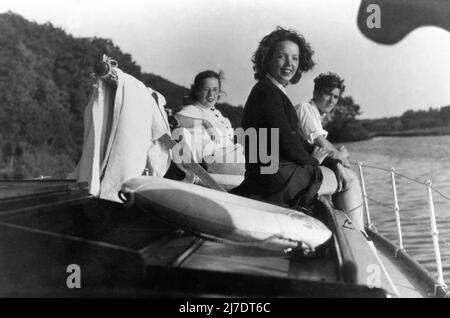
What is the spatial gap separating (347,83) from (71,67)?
4.45 feet

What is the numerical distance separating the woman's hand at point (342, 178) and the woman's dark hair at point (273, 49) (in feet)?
1.30

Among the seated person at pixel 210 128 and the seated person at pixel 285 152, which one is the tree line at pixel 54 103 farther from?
the seated person at pixel 285 152

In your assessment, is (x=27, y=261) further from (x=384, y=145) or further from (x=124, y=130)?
(x=384, y=145)

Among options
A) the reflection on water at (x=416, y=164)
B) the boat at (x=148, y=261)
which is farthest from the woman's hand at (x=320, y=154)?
the reflection on water at (x=416, y=164)

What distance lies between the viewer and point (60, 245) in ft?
3.96

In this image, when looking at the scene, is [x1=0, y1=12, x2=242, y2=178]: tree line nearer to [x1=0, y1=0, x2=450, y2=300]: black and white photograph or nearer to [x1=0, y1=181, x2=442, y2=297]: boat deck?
[x1=0, y1=0, x2=450, y2=300]: black and white photograph

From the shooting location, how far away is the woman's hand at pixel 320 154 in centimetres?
178

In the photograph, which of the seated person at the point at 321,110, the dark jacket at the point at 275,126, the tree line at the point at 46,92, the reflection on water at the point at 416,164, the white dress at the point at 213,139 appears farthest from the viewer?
the reflection on water at the point at 416,164

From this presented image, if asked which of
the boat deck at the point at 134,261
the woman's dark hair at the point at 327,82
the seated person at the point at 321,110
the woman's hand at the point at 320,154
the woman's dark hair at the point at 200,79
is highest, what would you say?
the woman's dark hair at the point at 200,79

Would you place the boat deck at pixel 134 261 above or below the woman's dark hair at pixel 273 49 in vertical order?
below

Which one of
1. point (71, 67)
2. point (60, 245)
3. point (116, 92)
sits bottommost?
point (60, 245)

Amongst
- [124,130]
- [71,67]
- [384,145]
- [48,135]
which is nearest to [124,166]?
[124,130]

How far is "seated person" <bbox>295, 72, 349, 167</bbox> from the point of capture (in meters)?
1.91

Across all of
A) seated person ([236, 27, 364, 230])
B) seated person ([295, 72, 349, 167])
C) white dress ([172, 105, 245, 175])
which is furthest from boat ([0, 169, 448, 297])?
white dress ([172, 105, 245, 175])
